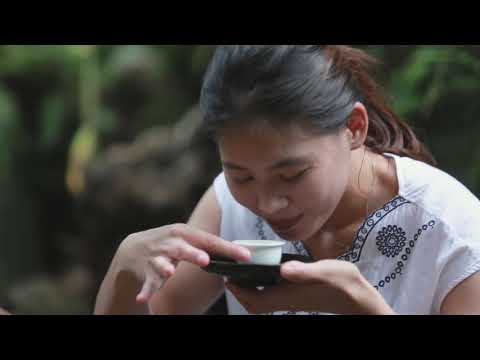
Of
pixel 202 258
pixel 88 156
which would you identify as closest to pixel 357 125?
pixel 202 258

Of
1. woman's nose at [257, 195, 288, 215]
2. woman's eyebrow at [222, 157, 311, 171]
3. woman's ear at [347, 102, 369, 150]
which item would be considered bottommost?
woman's nose at [257, 195, 288, 215]

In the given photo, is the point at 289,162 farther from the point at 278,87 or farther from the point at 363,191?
the point at 363,191

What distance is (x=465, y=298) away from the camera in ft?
6.34

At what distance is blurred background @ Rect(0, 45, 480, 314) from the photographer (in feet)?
18.6

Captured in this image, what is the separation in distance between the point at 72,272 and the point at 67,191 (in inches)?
37.3

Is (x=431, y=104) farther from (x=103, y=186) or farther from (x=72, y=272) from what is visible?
(x=72, y=272)

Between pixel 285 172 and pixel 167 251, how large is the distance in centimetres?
39

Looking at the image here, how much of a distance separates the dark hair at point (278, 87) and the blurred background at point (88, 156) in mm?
2309

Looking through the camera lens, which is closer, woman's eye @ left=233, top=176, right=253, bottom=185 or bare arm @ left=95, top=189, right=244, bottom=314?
bare arm @ left=95, top=189, right=244, bottom=314

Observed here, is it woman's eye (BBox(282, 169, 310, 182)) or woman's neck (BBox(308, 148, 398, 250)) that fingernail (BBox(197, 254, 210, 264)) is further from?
woman's neck (BBox(308, 148, 398, 250))

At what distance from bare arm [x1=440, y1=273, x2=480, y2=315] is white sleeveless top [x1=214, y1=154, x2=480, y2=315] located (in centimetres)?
2

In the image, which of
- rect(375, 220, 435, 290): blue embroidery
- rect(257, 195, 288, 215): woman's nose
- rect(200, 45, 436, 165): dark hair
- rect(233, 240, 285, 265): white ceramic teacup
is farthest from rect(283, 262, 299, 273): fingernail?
rect(375, 220, 435, 290): blue embroidery

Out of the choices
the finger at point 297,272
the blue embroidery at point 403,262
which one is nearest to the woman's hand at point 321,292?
the finger at point 297,272

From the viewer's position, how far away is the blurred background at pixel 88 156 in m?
5.67
